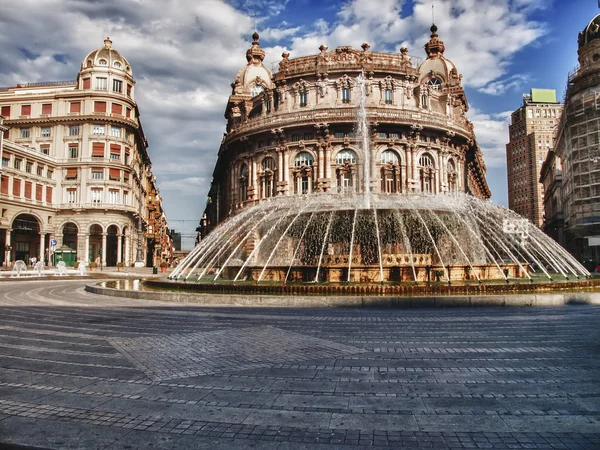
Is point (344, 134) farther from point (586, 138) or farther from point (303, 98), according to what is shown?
point (586, 138)

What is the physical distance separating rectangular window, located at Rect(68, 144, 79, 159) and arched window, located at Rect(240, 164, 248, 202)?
68.2 feet

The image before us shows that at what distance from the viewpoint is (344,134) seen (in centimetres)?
4822

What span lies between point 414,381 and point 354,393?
0.93m

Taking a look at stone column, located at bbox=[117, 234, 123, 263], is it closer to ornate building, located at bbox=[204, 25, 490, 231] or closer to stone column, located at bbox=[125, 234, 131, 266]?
stone column, located at bbox=[125, 234, 131, 266]

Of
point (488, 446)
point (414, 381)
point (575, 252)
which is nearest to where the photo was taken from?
point (488, 446)

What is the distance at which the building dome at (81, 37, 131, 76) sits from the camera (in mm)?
59156

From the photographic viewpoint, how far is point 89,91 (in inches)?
2249

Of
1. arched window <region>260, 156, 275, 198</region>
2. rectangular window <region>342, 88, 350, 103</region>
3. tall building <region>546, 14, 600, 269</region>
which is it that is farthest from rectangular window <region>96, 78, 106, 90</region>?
tall building <region>546, 14, 600, 269</region>

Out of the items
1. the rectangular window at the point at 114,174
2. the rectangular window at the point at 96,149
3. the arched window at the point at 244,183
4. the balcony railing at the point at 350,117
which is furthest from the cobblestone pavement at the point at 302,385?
the rectangular window at the point at 96,149

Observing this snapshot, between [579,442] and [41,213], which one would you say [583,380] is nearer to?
[579,442]

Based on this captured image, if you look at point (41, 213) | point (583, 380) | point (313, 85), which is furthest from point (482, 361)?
point (41, 213)

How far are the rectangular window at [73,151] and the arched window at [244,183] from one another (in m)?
20.8

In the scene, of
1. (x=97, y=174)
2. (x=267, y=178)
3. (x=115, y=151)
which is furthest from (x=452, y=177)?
(x=97, y=174)

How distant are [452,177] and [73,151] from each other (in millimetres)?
45237
